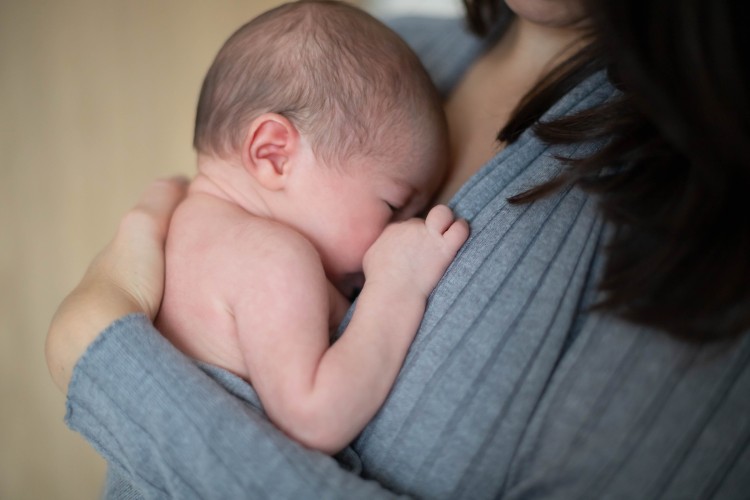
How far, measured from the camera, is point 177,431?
2.63 ft

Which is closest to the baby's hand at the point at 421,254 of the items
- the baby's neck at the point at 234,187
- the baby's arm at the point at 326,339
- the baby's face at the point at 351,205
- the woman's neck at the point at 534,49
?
the baby's arm at the point at 326,339

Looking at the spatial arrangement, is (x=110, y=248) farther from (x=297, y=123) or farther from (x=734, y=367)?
(x=734, y=367)

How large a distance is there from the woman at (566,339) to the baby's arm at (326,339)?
3 centimetres

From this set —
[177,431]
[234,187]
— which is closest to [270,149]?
[234,187]

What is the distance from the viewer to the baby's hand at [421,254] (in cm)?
90

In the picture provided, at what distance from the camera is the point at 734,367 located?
719 mm

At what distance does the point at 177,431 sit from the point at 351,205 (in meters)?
0.42

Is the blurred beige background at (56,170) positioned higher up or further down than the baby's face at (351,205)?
further down

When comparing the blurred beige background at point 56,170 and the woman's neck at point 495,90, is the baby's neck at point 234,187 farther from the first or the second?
the blurred beige background at point 56,170

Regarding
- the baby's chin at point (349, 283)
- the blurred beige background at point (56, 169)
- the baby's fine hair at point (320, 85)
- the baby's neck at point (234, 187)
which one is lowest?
the blurred beige background at point (56, 169)

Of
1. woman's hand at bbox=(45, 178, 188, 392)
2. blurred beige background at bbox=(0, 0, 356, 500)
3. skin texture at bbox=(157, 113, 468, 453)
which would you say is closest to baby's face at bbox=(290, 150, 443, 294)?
skin texture at bbox=(157, 113, 468, 453)

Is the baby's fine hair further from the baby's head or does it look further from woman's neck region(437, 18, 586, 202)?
woman's neck region(437, 18, 586, 202)

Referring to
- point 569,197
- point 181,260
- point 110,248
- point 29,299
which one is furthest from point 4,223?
point 569,197

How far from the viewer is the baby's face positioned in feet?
3.39
